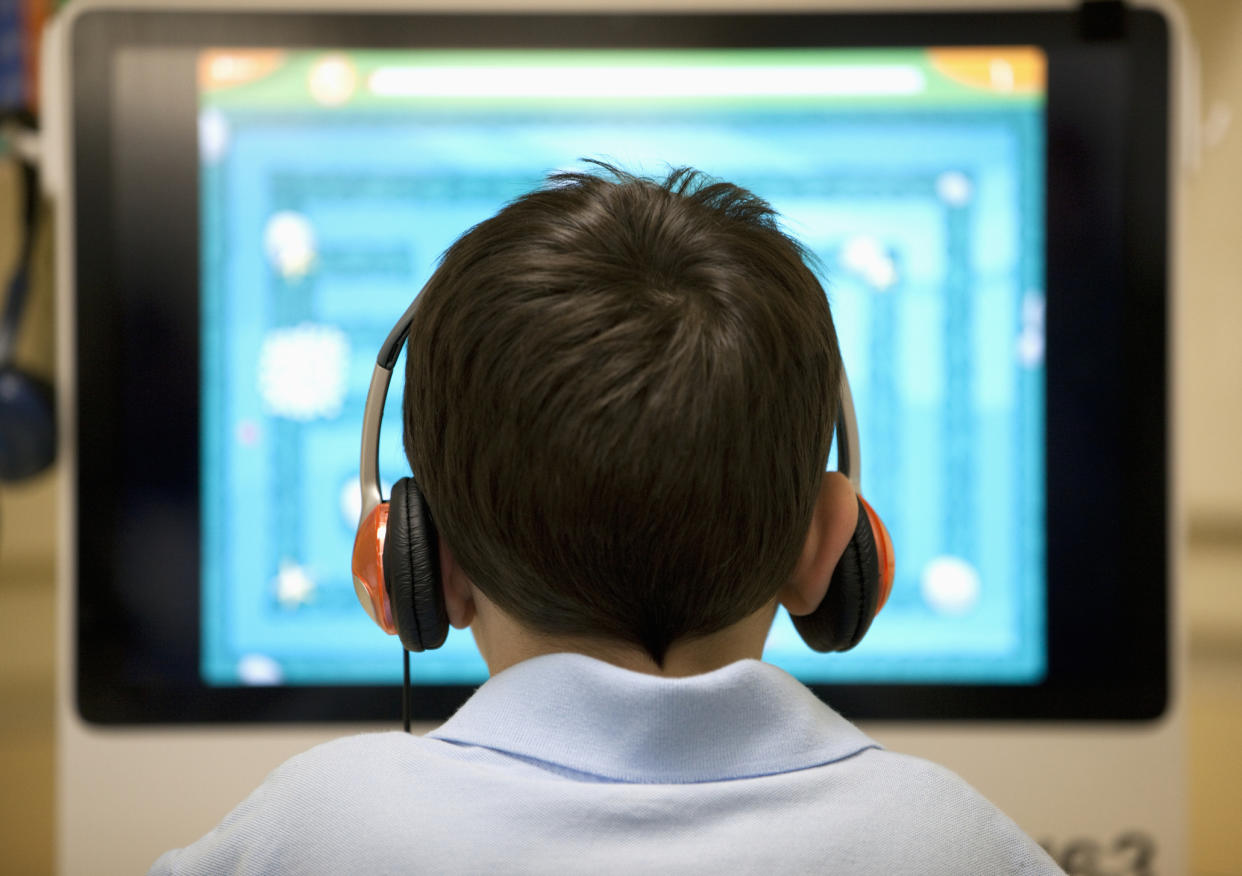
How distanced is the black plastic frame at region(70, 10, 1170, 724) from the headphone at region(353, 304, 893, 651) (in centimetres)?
33

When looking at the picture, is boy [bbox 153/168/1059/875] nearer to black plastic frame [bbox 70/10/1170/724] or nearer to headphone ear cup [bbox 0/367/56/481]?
black plastic frame [bbox 70/10/1170/724]

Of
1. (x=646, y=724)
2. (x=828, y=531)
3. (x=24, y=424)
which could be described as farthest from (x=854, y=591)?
(x=24, y=424)

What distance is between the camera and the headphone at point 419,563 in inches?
17.2

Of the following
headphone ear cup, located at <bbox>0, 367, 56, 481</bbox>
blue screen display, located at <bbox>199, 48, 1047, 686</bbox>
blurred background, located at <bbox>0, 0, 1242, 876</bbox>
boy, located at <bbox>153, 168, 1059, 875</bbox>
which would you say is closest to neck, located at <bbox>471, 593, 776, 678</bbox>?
boy, located at <bbox>153, 168, 1059, 875</bbox>

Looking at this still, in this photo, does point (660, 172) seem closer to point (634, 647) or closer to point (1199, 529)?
point (634, 647)

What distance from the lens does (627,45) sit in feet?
2.62

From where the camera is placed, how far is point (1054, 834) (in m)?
0.80

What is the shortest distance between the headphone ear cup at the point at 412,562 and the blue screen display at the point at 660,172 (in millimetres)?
361

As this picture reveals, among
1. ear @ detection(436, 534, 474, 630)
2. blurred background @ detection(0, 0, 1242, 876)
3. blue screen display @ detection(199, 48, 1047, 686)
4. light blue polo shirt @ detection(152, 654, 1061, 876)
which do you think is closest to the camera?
light blue polo shirt @ detection(152, 654, 1061, 876)

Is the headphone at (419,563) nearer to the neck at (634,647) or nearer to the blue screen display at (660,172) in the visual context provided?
→ the neck at (634,647)

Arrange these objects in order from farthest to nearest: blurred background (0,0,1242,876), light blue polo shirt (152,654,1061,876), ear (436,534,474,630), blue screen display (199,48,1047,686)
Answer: blurred background (0,0,1242,876)
blue screen display (199,48,1047,686)
ear (436,534,474,630)
light blue polo shirt (152,654,1061,876)

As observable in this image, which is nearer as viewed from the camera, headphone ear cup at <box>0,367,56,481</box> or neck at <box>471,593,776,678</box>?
neck at <box>471,593,776,678</box>

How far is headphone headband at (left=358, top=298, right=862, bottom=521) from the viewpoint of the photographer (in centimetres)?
49

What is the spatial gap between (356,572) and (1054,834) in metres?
0.61
